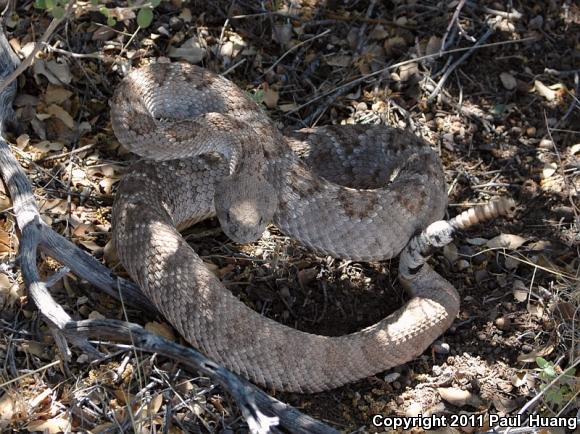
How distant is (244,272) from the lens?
16.4 ft

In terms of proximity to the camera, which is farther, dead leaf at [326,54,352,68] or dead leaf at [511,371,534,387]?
dead leaf at [326,54,352,68]

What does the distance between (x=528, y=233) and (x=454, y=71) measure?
1456mm

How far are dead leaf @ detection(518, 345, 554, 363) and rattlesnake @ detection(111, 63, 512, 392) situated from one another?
428 millimetres

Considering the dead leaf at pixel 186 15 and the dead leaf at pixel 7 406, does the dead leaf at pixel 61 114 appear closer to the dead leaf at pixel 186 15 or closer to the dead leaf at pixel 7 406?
the dead leaf at pixel 186 15

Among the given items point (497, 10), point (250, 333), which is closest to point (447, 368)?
point (250, 333)

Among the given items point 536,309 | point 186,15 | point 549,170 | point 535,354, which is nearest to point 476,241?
point 536,309

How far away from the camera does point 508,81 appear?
243 inches

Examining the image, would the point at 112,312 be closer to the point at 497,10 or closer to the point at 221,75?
the point at 221,75

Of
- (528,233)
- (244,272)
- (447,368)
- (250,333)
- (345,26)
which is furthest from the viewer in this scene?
(345,26)

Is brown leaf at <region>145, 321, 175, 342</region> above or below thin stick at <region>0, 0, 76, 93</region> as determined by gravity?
below

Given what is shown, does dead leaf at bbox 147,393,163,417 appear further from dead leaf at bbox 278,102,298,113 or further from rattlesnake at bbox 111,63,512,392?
dead leaf at bbox 278,102,298,113

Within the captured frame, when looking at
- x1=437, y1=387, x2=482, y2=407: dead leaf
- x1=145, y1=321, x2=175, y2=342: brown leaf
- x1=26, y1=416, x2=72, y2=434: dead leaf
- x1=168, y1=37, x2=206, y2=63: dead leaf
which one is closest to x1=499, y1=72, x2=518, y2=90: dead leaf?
x1=168, y1=37, x2=206, y2=63: dead leaf

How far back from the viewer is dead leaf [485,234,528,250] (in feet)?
17.2

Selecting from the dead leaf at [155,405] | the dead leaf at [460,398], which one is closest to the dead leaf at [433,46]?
the dead leaf at [460,398]
